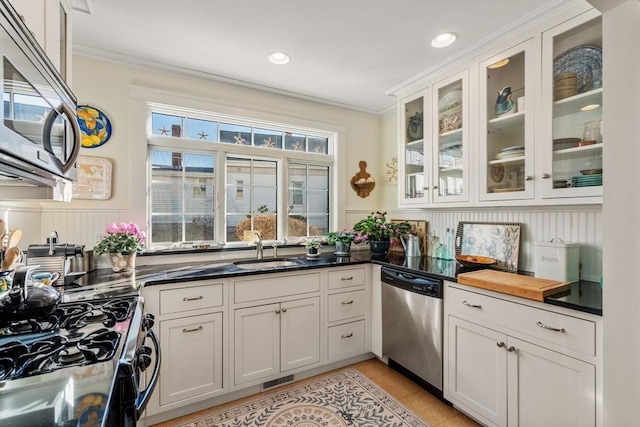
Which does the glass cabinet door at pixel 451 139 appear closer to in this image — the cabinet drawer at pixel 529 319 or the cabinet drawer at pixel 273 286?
the cabinet drawer at pixel 529 319

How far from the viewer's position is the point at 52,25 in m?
1.27

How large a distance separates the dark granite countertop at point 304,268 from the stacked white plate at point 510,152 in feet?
2.67

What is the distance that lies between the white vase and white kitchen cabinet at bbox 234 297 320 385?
814 millimetres

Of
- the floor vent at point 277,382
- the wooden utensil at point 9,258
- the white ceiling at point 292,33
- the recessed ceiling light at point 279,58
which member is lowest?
the floor vent at point 277,382

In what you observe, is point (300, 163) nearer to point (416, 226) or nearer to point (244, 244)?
point (244, 244)

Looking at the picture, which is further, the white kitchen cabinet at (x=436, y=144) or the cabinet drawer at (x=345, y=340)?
the cabinet drawer at (x=345, y=340)

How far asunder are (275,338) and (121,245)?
1.24 meters

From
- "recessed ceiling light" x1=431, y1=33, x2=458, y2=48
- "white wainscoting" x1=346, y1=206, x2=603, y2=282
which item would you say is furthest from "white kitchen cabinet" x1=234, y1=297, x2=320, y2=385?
"recessed ceiling light" x1=431, y1=33, x2=458, y2=48

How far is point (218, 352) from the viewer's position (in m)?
1.99

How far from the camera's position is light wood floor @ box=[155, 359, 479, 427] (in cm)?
186

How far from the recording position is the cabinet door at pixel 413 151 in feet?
8.29

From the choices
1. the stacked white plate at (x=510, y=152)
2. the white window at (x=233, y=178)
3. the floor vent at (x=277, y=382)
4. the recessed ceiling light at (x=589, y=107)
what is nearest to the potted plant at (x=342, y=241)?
the white window at (x=233, y=178)

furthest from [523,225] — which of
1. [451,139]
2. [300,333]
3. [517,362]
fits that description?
[300,333]

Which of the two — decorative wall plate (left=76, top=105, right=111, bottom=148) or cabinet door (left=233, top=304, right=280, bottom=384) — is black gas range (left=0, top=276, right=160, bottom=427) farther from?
decorative wall plate (left=76, top=105, right=111, bottom=148)
